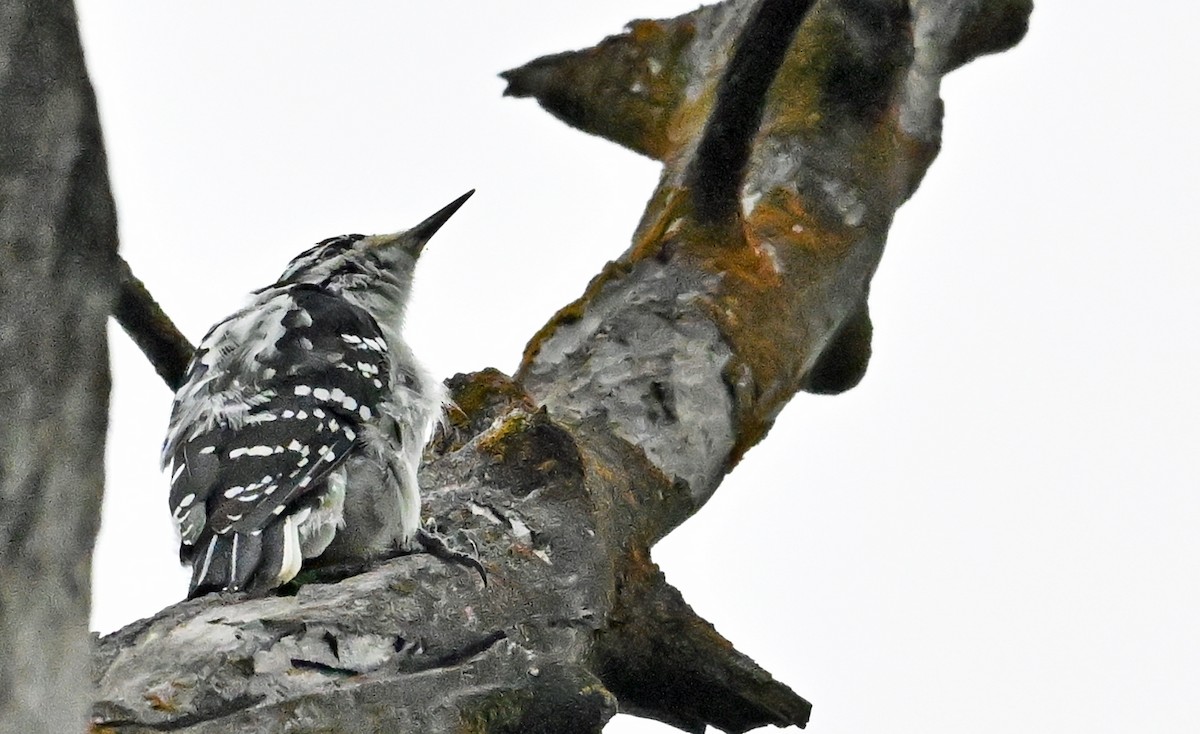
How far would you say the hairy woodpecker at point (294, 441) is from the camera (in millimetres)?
3121

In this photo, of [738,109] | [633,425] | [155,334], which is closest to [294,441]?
[155,334]

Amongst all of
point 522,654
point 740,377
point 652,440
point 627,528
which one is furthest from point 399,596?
point 740,377

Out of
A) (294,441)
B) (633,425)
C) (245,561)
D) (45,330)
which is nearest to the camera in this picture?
(45,330)

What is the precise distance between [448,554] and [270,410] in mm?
1108

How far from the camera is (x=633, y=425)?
323cm

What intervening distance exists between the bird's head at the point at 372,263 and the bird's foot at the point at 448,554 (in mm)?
2003

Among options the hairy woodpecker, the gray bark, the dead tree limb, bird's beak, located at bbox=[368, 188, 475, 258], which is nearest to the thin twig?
the hairy woodpecker

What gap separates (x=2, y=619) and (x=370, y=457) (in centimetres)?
294

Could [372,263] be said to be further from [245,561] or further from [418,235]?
[245,561]

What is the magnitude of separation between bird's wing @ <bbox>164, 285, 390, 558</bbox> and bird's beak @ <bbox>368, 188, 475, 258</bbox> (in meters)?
0.48

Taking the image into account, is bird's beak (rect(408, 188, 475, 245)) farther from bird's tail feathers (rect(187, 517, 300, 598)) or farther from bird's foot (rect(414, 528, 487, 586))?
bird's foot (rect(414, 528, 487, 586))

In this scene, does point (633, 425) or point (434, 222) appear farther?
point (434, 222)

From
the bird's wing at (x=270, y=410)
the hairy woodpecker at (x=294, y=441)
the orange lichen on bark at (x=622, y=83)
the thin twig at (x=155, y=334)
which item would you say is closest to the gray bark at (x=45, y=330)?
the hairy woodpecker at (x=294, y=441)

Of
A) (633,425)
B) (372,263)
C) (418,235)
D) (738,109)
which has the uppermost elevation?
(418,235)
